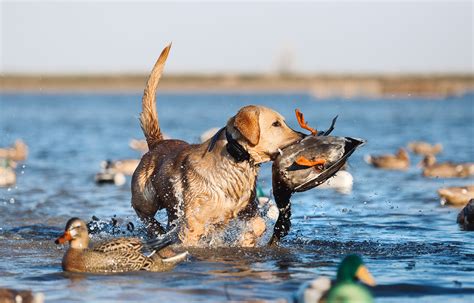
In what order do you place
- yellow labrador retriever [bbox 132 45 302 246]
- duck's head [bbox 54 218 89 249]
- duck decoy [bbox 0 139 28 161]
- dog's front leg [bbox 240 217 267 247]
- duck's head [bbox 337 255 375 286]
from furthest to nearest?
1. duck decoy [bbox 0 139 28 161]
2. dog's front leg [bbox 240 217 267 247]
3. yellow labrador retriever [bbox 132 45 302 246]
4. duck's head [bbox 54 218 89 249]
5. duck's head [bbox 337 255 375 286]

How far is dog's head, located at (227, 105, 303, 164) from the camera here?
9219mm

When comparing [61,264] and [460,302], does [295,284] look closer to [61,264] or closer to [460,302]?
[460,302]

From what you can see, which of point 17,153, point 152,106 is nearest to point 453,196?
point 152,106

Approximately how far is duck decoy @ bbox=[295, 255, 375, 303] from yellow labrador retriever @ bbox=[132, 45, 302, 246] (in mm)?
2366

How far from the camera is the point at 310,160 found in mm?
9273

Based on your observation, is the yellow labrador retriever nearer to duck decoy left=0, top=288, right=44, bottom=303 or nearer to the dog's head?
the dog's head

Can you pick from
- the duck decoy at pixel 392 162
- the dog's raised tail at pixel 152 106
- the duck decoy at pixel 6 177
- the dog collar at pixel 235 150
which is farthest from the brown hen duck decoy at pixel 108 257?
the duck decoy at pixel 392 162

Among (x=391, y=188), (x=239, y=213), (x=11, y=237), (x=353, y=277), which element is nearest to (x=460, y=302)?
(x=353, y=277)

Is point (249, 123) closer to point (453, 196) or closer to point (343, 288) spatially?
point (343, 288)

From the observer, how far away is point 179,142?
35.9 ft

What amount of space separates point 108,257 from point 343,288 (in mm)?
3138

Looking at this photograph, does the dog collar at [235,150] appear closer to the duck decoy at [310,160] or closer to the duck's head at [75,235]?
the duck decoy at [310,160]

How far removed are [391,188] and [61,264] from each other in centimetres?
916

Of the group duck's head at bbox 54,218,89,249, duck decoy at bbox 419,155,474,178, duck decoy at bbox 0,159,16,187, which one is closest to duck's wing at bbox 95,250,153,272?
duck's head at bbox 54,218,89,249
